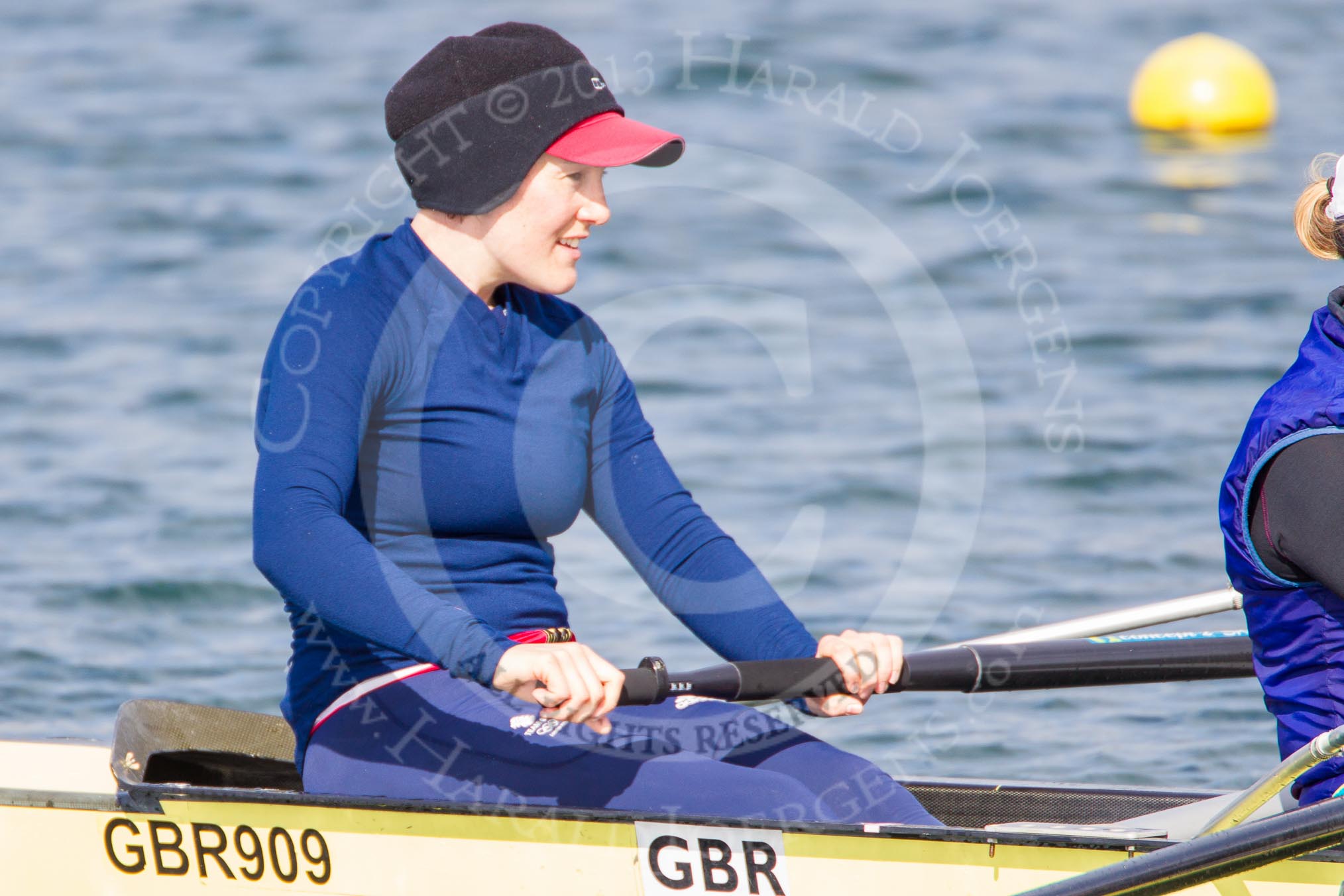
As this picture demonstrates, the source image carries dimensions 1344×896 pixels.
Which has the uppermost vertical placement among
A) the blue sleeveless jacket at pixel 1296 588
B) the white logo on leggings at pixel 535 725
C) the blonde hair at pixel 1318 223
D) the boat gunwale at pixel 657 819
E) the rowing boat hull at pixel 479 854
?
the blonde hair at pixel 1318 223

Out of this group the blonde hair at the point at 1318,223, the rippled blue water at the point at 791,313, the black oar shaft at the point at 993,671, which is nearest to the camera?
the blonde hair at the point at 1318,223

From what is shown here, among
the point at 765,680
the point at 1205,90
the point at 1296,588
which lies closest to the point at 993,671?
the point at 765,680

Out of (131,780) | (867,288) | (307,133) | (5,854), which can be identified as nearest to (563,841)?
(131,780)

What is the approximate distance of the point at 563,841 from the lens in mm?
2387

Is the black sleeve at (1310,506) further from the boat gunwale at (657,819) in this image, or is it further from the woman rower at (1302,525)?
the boat gunwale at (657,819)

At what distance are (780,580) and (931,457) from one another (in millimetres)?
1485

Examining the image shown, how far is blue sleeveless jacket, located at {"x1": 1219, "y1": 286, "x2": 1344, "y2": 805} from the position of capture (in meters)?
2.06

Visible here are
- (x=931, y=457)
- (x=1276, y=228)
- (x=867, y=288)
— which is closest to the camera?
(x=931, y=457)

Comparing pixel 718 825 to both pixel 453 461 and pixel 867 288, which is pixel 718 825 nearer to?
pixel 453 461

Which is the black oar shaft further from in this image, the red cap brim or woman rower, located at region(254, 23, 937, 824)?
the red cap brim

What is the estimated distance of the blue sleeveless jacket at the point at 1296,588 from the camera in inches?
81.2

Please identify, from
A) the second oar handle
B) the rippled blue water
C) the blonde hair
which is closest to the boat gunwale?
the second oar handle

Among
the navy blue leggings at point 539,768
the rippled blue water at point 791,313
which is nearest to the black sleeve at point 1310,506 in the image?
the navy blue leggings at point 539,768

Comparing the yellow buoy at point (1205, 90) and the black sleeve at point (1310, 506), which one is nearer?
the black sleeve at point (1310, 506)
